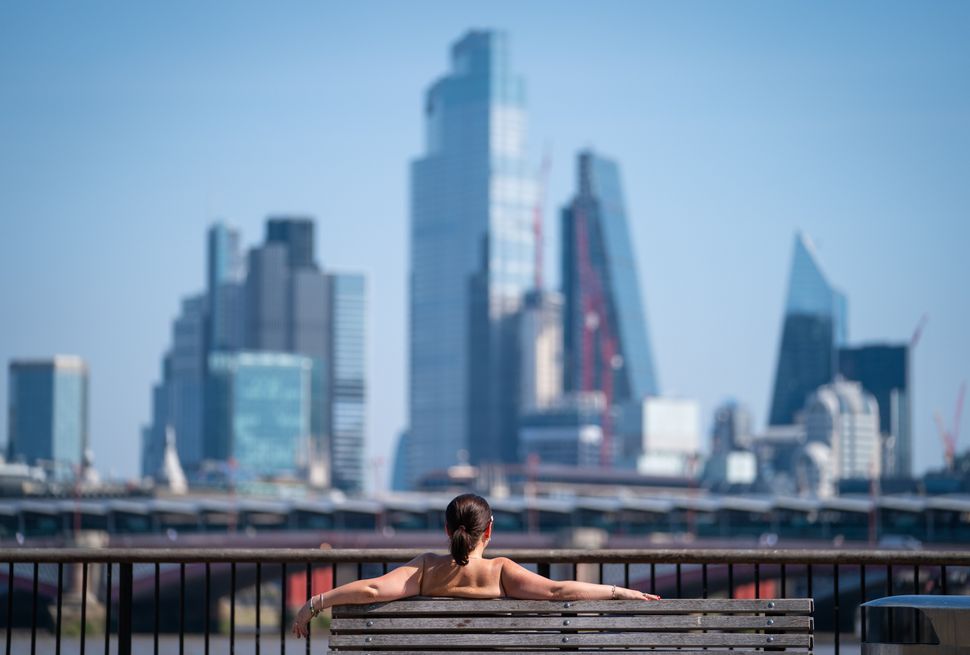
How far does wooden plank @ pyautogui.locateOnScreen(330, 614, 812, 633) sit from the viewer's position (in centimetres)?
797

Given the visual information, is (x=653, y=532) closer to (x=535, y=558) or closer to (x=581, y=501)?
(x=581, y=501)

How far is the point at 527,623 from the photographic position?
26.2ft

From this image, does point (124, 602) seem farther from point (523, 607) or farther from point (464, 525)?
point (523, 607)

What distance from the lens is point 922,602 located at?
7.95m

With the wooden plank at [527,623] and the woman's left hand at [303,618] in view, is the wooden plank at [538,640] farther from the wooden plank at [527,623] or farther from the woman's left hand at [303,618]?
the woman's left hand at [303,618]

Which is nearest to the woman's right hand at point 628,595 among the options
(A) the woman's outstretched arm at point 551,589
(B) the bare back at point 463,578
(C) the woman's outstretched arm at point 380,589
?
(A) the woman's outstretched arm at point 551,589

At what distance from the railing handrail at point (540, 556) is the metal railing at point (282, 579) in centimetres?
1

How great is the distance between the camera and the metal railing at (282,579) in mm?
10836

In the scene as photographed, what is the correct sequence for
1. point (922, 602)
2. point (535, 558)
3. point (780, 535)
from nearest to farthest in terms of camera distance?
point (922, 602)
point (535, 558)
point (780, 535)

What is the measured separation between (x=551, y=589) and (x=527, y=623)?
229mm

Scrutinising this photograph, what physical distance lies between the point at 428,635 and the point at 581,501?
128213 millimetres

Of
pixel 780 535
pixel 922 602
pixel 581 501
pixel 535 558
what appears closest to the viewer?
pixel 922 602

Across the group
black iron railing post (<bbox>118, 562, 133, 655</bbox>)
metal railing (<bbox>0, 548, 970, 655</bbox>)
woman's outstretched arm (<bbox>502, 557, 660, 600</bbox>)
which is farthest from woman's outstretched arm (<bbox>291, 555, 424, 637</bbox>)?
black iron railing post (<bbox>118, 562, 133, 655</bbox>)

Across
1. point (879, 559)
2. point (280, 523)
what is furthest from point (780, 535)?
point (879, 559)
